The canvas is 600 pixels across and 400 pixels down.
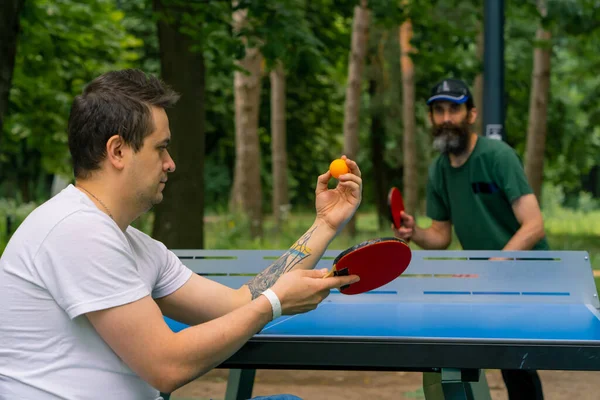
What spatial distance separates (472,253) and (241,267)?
0.95m

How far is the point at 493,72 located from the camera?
7457 millimetres

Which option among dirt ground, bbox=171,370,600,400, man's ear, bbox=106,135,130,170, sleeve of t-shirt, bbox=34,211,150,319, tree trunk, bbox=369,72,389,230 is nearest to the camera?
sleeve of t-shirt, bbox=34,211,150,319

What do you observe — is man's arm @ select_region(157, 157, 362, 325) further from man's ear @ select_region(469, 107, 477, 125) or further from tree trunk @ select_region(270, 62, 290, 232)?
tree trunk @ select_region(270, 62, 290, 232)

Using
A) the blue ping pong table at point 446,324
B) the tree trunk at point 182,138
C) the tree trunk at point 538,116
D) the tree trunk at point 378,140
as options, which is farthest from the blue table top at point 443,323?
the tree trunk at point 378,140

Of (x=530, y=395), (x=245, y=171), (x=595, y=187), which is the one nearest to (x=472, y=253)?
(x=530, y=395)

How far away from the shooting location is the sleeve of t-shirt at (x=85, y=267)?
2.17 m

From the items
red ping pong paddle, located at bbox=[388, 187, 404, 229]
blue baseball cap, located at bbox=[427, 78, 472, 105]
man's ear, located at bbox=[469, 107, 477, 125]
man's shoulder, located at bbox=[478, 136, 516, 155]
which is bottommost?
red ping pong paddle, located at bbox=[388, 187, 404, 229]

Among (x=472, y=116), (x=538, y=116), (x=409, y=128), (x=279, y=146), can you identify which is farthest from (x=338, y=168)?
(x=409, y=128)

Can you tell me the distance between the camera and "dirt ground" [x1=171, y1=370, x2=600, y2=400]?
6.04 meters

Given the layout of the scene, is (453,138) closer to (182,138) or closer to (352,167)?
(352,167)

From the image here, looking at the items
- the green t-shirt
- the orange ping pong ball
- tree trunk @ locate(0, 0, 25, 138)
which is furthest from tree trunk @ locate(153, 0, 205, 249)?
the orange ping pong ball

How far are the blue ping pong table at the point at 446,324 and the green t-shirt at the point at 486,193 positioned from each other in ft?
2.40

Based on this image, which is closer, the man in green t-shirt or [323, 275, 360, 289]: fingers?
[323, 275, 360, 289]: fingers

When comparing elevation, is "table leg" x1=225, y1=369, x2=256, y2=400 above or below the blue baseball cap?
below
